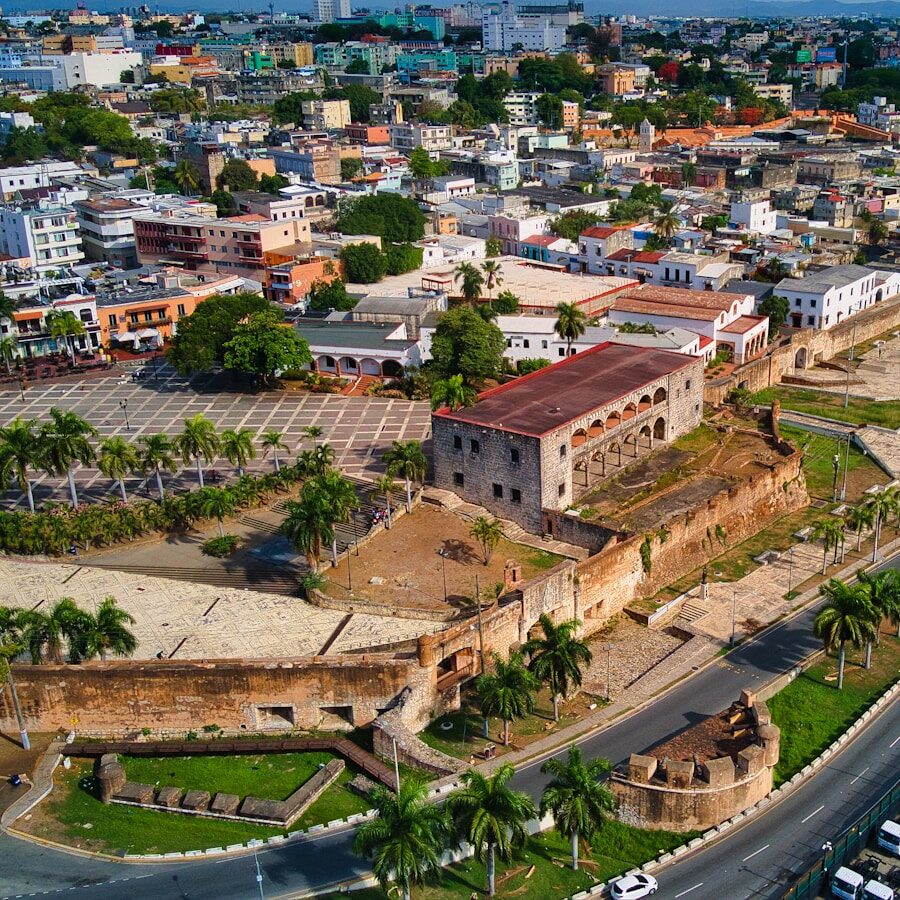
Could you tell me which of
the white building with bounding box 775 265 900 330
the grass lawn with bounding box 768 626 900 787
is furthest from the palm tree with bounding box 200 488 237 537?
the white building with bounding box 775 265 900 330

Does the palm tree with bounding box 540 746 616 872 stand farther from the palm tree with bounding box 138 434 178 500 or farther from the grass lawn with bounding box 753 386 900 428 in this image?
the grass lawn with bounding box 753 386 900 428

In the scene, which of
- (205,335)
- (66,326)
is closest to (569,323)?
(205,335)

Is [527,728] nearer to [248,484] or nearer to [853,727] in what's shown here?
[853,727]

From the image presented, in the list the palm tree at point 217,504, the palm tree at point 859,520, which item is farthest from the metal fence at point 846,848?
the palm tree at point 217,504

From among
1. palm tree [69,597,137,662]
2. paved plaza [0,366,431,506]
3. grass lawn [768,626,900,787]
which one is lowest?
grass lawn [768,626,900,787]

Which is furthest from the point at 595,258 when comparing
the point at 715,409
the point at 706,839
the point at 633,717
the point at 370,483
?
the point at 706,839

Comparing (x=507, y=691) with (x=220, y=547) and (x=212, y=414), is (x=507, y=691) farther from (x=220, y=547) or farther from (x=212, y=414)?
(x=212, y=414)
